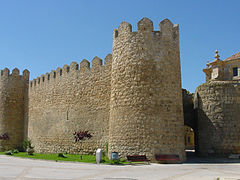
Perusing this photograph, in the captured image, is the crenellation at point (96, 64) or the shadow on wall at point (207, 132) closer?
the shadow on wall at point (207, 132)

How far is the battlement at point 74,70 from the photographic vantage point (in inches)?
646

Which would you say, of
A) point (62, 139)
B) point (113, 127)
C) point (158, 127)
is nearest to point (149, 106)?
point (158, 127)

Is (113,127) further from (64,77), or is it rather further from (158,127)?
(64,77)

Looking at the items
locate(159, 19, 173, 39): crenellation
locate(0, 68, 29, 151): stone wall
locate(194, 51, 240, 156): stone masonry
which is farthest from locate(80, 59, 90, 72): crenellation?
locate(0, 68, 29, 151): stone wall

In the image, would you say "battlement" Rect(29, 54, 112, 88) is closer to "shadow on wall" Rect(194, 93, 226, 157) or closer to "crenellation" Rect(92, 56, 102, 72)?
"crenellation" Rect(92, 56, 102, 72)

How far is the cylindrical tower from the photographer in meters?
13.7

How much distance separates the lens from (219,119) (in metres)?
14.1

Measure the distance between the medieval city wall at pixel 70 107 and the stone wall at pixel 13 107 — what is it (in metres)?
1.37

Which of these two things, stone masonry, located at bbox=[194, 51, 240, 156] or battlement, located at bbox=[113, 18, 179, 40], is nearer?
battlement, located at bbox=[113, 18, 179, 40]

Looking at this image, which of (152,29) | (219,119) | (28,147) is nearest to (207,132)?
(219,119)

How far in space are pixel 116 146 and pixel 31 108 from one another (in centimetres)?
1202

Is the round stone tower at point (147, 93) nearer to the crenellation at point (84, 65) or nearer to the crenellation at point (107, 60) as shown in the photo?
the crenellation at point (107, 60)

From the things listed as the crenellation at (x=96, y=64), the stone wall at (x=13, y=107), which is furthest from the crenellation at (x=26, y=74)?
the crenellation at (x=96, y=64)

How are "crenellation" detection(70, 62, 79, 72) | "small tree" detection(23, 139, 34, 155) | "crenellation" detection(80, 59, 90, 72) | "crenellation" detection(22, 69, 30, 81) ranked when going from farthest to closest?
1. "crenellation" detection(22, 69, 30, 81)
2. "crenellation" detection(70, 62, 79, 72)
3. "small tree" detection(23, 139, 34, 155)
4. "crenellation" detection(80, 59, 90, 72)
